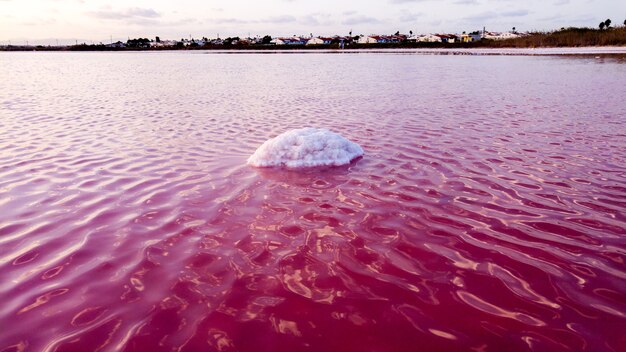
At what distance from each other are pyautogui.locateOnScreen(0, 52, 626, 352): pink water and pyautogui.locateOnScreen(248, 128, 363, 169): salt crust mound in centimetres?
37

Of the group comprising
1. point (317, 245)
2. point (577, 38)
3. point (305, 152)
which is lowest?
point (317, 245)

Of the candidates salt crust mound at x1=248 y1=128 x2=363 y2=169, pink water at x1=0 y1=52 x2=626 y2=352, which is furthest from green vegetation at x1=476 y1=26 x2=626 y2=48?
salt crust mound at x1=248 y1=128 x2=363 y2=169

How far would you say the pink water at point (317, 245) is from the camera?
10.2 ft

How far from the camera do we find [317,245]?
176 inches

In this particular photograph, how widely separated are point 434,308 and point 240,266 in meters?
1.94

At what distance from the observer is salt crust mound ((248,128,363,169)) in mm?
7656

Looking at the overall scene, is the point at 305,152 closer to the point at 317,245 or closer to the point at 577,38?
the point at 317,245

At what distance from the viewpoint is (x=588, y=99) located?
15641 millimetres

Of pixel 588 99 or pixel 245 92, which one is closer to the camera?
pixel 588 99

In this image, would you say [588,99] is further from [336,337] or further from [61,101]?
[61,101]

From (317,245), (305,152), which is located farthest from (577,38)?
(317,245)

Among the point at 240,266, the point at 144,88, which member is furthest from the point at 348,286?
the point at 144,88

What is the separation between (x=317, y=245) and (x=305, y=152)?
11.9ft

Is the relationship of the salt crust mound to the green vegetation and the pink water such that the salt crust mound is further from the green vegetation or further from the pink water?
the green vegetation
